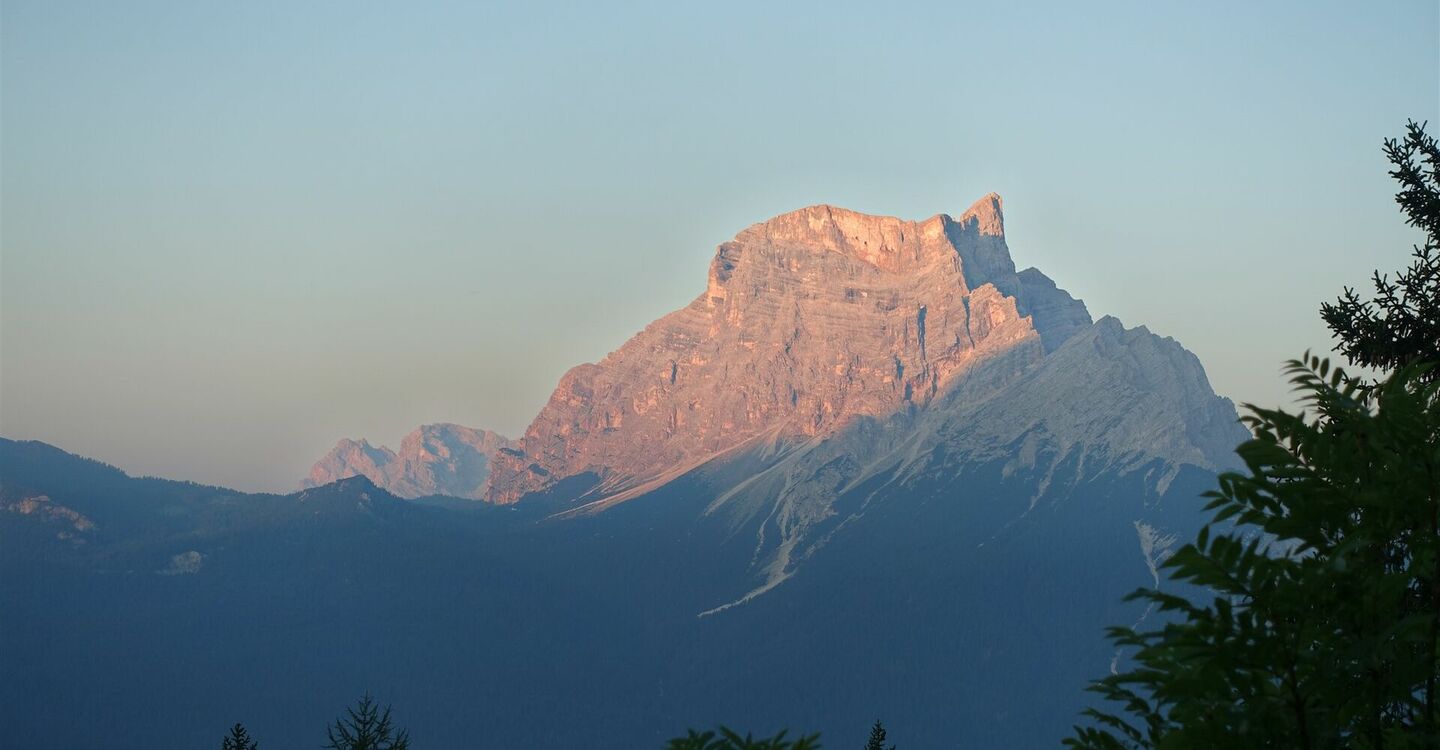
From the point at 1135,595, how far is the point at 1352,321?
1427cm

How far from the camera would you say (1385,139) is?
75.7 ft

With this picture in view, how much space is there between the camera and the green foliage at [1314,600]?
Answer: 31.4 ft

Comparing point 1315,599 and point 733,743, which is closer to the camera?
point 1315,599

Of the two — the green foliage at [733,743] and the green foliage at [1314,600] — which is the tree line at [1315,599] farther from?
the green foliage at [733,743]

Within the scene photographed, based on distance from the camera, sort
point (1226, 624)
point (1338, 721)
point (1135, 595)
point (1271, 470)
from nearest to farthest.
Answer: point (1135, 595) → point (1226, 624) → point (1338, 721) → point (1271, 470)

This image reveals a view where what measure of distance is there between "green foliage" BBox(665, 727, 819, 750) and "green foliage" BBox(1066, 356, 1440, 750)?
3.45 metres

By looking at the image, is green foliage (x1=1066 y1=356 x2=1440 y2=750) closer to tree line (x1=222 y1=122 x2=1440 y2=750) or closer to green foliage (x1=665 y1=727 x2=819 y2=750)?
tree line (x1=222 y1=122 x2=1440 y2=750)

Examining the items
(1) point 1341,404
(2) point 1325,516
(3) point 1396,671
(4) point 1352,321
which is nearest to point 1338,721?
(3) point 1396,671

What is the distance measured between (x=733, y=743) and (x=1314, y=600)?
5.25 m

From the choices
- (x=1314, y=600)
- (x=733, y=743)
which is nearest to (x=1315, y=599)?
(x=1314, y=600)

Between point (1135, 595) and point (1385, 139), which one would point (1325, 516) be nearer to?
point (1135, 595)

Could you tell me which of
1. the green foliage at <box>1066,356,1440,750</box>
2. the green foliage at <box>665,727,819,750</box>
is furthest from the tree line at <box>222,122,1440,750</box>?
the green foliage at <box>665,727,819,750</box>

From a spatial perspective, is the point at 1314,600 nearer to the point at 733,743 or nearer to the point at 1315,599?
the point at 1315,599

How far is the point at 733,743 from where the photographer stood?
535 inches
